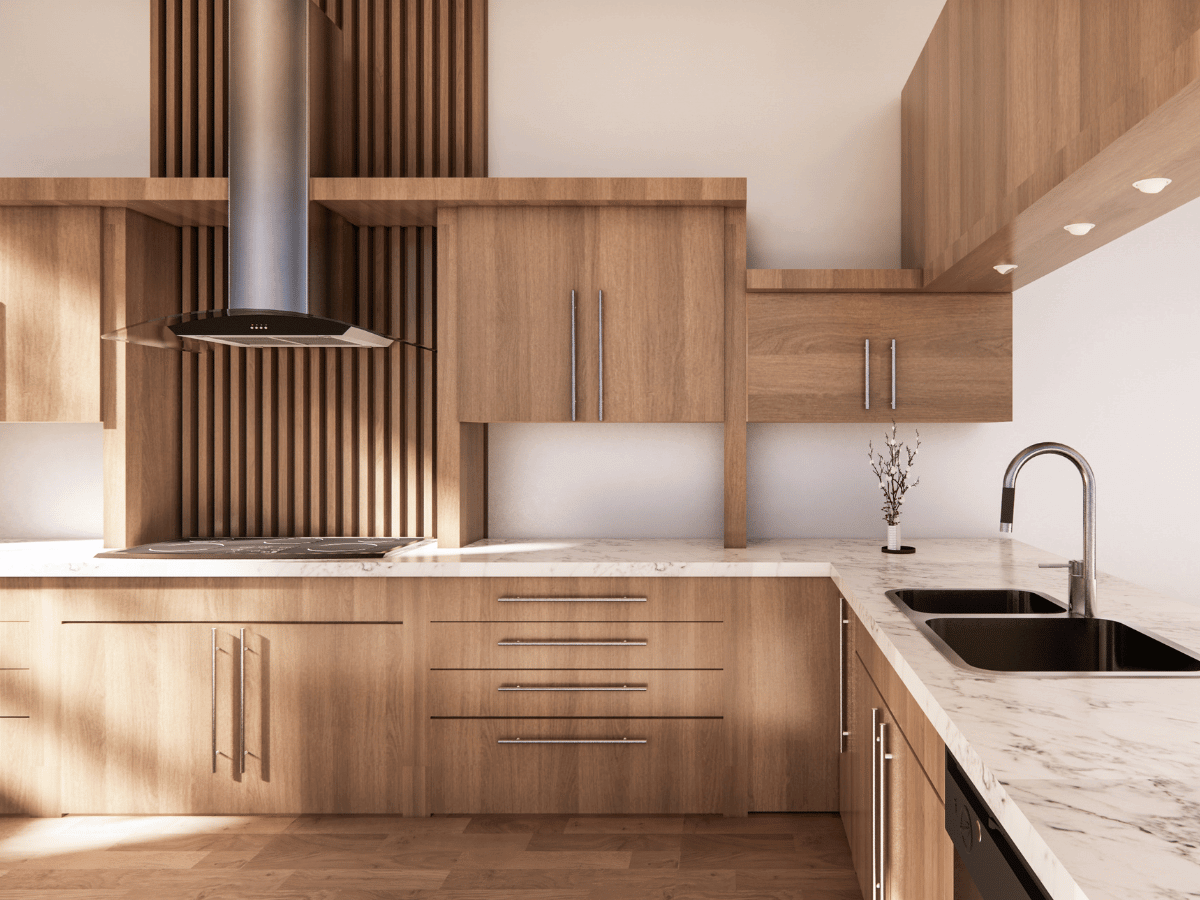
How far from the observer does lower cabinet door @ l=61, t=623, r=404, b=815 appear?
8.25 feet

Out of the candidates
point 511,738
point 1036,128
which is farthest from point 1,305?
point 1036,128

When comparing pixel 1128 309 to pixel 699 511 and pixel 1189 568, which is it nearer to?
pixel 1189 568

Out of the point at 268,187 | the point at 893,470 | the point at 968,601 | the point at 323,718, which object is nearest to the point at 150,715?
the point at 323,718

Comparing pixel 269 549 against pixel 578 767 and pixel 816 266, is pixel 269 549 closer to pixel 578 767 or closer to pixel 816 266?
pixel 578 767

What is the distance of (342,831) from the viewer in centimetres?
247

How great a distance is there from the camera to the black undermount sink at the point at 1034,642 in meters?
1.62

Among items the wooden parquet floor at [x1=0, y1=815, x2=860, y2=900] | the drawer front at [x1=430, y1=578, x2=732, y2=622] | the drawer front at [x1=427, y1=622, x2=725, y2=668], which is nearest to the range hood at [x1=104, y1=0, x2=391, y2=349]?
the drawer front at [x1=430, y1=578, x2=732, y2=622]

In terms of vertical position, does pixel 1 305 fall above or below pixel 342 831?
above

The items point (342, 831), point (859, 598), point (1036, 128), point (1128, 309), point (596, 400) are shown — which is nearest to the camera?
point (1036, 128)

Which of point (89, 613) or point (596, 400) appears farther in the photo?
point (596, 400)

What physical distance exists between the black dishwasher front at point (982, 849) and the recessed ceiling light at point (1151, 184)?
122 centimetres

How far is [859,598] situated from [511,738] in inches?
49.4

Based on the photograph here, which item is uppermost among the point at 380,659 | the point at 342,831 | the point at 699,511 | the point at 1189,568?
the point at 699,511

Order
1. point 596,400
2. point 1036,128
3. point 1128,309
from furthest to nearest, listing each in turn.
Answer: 1. point 1128,309
2. point 596,400
3. point 1036,128
